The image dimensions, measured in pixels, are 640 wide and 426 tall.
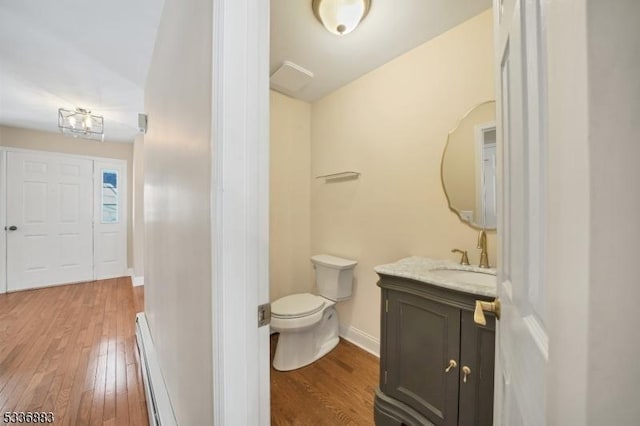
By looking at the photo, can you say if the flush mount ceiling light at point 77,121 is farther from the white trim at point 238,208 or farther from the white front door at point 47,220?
the white trim at point 238,208

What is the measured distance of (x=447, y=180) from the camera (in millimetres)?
1632

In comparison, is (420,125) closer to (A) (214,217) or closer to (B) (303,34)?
(B) (303,34)

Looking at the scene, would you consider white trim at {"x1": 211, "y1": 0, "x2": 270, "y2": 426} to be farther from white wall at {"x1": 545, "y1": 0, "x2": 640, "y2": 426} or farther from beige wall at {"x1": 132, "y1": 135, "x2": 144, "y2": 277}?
beige wall at {"x1": 132, "y1": 135, "x2": 144, "y2": 277}

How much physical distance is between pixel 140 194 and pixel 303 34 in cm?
337

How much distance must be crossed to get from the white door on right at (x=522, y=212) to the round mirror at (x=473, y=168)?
3.01 feet

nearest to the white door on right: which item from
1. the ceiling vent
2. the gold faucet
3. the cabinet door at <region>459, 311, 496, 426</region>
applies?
the cabinet door at <region>459, 311, 496, 426</region>

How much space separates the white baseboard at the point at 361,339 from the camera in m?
2.00

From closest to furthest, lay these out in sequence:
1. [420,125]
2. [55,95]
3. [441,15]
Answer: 1. [441,15]
2. [420,125]
3. [55,95]

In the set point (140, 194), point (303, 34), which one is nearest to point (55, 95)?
point (140, 194)

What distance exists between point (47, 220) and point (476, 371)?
536 centimetres

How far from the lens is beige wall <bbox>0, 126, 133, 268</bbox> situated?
11.2 feet

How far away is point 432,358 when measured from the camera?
45.9 inches

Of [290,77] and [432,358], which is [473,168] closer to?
[432,358]

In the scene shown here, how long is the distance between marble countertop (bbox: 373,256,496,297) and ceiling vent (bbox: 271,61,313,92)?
1.66 meters
